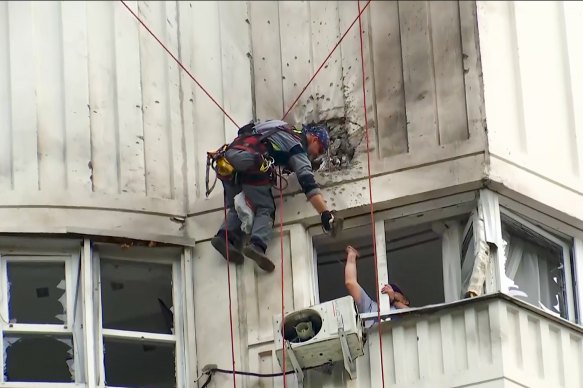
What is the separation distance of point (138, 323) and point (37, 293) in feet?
2.92

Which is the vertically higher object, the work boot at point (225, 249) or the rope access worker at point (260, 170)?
the rope access worker at point (260, 170)

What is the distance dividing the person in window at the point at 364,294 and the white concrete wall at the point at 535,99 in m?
1.22

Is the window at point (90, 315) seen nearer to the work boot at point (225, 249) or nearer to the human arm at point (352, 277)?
the work boot at point (225, 249)

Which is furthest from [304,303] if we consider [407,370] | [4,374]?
[4,374]

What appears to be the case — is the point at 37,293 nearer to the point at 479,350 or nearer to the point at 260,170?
the point at 260,170

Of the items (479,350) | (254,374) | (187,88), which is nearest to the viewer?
(479,350)

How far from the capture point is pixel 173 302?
716 inches

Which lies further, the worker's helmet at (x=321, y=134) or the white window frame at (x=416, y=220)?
the worker's helmet at (x=321, y=134)

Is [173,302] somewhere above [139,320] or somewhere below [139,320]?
above

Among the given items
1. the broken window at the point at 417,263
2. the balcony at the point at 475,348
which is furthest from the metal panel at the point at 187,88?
the balcony at the point at 475,348

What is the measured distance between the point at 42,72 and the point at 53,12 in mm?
597

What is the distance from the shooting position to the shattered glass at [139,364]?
17.8 m

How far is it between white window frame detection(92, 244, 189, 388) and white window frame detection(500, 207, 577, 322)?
279 cm

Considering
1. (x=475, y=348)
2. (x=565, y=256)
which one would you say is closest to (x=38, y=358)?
(x=475, y=348)
